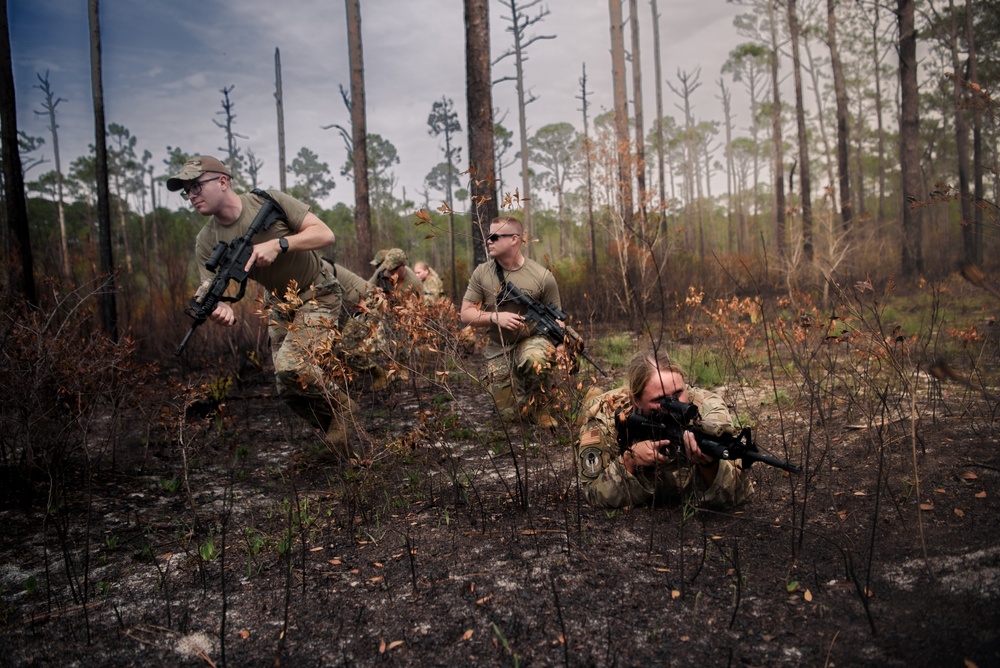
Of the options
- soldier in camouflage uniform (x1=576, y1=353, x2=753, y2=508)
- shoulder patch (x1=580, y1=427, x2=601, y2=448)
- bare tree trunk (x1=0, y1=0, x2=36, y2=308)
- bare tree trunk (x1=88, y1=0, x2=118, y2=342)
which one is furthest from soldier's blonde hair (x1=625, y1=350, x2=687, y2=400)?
bare tree trunk (x1=88, y1=0, x2=118, y2=342)

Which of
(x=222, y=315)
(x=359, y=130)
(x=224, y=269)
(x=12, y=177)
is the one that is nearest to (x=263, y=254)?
(x=224, y=269)

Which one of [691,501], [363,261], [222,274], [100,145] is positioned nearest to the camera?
[691,501]

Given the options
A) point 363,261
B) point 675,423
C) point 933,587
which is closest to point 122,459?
point 675,423

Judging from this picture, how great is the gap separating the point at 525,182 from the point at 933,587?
2362 centimetres

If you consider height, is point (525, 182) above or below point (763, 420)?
above

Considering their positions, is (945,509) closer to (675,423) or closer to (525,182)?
(675,423)

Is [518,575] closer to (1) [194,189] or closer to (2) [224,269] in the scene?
(2) [224,269]

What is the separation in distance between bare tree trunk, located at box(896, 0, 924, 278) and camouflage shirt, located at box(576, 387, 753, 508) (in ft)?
33.4

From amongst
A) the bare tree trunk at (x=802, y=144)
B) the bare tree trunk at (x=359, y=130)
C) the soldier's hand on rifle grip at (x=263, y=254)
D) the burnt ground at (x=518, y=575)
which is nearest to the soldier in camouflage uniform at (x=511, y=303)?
the burnt ground at (x=518, y=575)

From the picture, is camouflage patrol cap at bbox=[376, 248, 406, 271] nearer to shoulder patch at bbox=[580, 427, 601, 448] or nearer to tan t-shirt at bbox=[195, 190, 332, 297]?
tan t-shirt at bbox=[195, 190, 332, 297]

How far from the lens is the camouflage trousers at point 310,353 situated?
2.82 meters

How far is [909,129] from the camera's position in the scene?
1183 cm

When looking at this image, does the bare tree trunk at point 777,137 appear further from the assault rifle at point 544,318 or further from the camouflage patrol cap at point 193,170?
the camouflage patrol cap at point 193,170

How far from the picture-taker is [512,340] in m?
4.44
